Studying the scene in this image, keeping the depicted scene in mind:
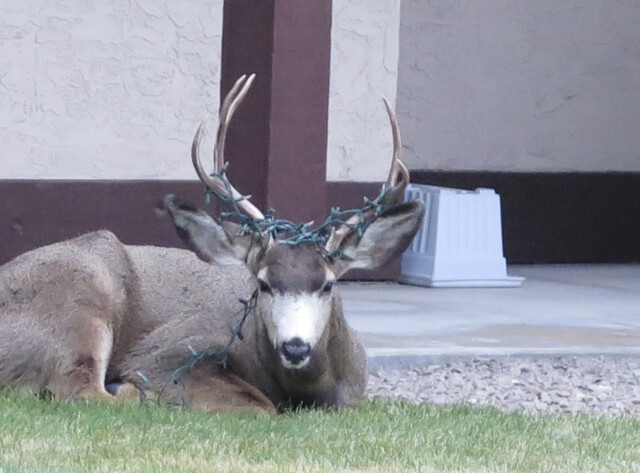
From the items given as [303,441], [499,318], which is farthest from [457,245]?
[303,441]

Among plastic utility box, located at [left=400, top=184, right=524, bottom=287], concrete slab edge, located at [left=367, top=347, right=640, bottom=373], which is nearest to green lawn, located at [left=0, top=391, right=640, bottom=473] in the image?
concrete slab edge, located at [left=367, top=347, right=640, bottom=373]

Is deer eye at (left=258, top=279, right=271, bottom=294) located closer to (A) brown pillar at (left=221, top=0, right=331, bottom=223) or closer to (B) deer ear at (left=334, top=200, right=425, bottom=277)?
(B) deer ear at (left=334, top=200, right=425, bottom=277)

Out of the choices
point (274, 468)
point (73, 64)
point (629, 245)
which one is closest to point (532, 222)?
point (629, 245)

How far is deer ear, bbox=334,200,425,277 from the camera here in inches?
273

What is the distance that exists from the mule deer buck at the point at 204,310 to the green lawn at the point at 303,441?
205 mm

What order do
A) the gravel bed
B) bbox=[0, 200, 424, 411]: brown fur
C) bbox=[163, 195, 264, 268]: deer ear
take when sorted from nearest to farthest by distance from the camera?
bbox=[0, 200, 424, 411]: brown fur
bbox=[163, 195, 264, 268]: deer ear
the gravel bed

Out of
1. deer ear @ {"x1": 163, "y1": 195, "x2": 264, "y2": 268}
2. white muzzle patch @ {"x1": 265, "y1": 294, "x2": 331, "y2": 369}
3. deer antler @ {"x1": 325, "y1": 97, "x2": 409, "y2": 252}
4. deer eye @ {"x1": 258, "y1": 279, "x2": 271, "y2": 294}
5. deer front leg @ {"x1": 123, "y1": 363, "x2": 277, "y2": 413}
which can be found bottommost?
deer front leg @ {"x1": 123, "y1": 363, "x2": 277, "y2": 413}

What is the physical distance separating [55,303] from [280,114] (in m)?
2.15

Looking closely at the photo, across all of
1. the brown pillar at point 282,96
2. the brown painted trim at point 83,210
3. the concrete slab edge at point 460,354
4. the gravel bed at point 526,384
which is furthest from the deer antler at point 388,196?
the brown painted trim at point 83,210

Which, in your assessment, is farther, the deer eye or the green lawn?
the deer eye

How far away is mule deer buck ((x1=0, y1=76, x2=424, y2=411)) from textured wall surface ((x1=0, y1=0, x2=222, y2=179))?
304 centimetres

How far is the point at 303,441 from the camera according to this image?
6.09 metres

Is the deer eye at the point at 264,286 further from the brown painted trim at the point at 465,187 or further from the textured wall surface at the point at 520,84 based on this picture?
the textured wall surface at the point at 520,84

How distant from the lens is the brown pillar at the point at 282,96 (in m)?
8.88
